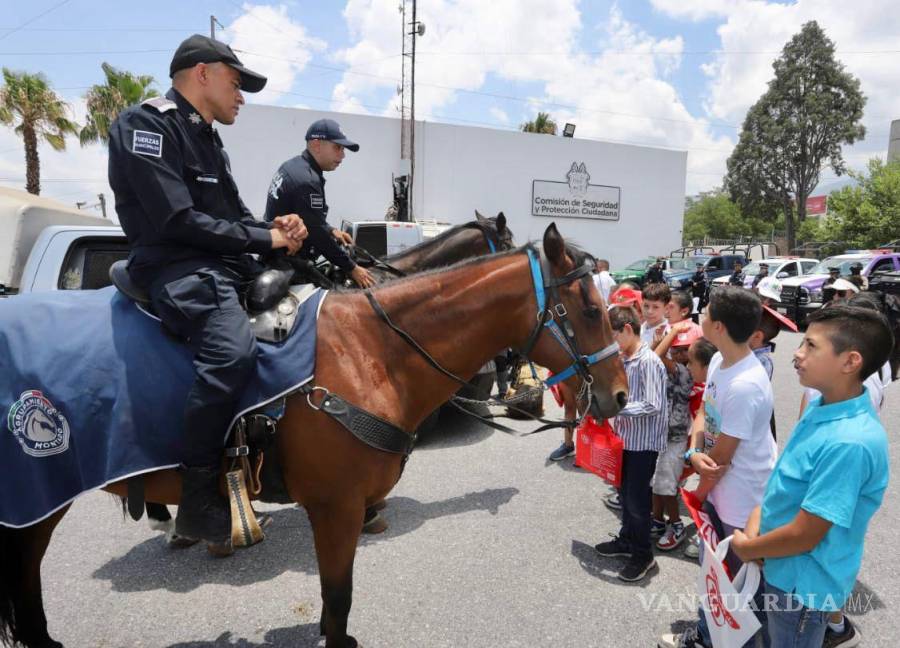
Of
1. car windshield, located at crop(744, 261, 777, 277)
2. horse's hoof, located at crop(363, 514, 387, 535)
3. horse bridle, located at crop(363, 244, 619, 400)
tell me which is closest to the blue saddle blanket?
horse bridle, located at crop(363, 244, 619, 400)

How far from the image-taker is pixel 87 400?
205cm

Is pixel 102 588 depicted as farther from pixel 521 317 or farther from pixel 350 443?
pixel 521 317

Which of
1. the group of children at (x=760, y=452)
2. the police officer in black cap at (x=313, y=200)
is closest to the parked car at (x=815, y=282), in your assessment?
the group of children at (x=760, y=452)

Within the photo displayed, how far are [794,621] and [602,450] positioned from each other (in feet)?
5.58

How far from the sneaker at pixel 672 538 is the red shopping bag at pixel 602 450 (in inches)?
24.0

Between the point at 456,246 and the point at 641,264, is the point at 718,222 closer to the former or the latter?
the point at 641,264

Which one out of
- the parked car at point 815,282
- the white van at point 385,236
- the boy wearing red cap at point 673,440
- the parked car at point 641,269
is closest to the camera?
the boy wearing red cap at point 673,440

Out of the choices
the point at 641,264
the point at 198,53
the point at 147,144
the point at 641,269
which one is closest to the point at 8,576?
the point at 147,144

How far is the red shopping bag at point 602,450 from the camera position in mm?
3475

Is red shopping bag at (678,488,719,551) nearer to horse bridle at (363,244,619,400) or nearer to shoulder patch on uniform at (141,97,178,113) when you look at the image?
horse bridle at (363,244,619,400)

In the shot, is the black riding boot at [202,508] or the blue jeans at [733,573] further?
the blue jeans at [733,573]

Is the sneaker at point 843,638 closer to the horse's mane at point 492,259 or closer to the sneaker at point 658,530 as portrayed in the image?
→ the sneaker at point 658,530

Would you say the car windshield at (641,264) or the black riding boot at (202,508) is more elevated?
the car windshield at (641,264)

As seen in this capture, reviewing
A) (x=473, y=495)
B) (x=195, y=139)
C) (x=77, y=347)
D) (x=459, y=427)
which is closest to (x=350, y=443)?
(x=77, y=347)
